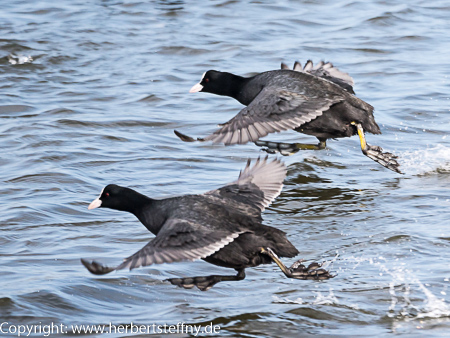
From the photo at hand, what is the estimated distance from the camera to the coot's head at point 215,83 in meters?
7.84

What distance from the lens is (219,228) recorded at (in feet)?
15.6

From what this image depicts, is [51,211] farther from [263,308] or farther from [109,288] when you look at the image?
[263,308]

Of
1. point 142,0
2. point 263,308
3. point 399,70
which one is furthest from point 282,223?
point 142,0

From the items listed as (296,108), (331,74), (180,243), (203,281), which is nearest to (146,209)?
(203,281)

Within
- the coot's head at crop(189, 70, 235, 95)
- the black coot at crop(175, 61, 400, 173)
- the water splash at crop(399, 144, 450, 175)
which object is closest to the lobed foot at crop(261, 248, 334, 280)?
the black coot at crop(175, 61, 400, 173)

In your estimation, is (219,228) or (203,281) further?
(203,281)

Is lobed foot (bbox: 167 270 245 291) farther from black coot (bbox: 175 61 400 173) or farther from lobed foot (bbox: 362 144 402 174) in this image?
lobed foot (bbox: 362 144 402 174)

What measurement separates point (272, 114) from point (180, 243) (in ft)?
7.01

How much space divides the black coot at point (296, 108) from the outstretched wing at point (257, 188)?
0.32 metres

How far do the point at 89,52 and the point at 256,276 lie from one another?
8107mm

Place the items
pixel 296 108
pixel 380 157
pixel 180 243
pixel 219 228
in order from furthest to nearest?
1. pixel 380 157
2. pixel 296 108
3. pixel 219 228
4. pixel 180 243

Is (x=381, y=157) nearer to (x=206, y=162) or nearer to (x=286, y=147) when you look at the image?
(x=286, y=147)

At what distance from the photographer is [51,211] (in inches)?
264

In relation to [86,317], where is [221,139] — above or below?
above
